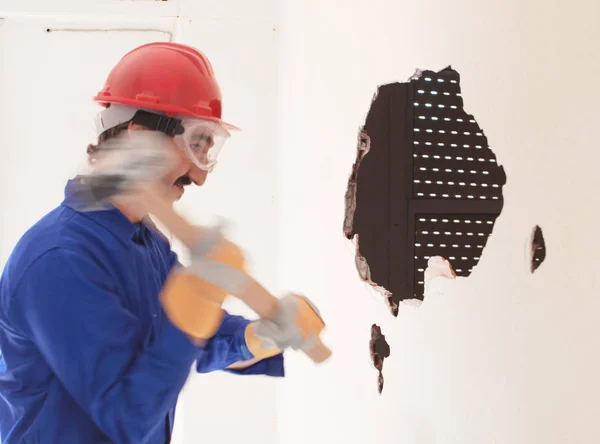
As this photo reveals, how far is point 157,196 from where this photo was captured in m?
0.74

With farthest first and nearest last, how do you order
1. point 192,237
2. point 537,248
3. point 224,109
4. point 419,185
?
1. point 224,109
2. point 419,185
3. point 192,237
4. point 537,248

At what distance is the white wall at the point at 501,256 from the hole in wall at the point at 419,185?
26 millimetres

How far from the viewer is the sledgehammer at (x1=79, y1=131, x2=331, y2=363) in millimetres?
708

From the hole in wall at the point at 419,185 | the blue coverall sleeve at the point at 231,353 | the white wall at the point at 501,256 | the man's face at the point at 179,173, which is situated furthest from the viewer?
the blue coverall sleeve at the point at 231,353

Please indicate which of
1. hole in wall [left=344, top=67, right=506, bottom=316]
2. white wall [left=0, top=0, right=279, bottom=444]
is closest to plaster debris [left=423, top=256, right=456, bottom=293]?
hole in wall [left=344, top=67, right=506, bottom=316]

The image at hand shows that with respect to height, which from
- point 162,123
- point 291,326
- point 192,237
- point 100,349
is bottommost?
point 100,349

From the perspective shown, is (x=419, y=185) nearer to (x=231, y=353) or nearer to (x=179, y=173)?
(x=179, y=173)

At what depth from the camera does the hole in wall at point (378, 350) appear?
1000mm

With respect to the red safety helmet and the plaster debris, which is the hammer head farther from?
the plaster debris

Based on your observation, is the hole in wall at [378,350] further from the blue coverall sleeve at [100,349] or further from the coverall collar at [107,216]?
the coverall collar at [107,216]

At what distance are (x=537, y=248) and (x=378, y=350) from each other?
56 centimetres

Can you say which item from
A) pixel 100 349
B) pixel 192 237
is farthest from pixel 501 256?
pixel 100 349

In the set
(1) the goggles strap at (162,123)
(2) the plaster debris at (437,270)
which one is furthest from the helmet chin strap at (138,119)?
(2) the plaster debris at (437,270)

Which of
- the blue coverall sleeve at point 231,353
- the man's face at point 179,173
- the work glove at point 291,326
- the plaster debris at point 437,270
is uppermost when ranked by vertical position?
the man's face at point 179,173
